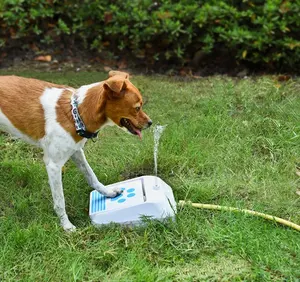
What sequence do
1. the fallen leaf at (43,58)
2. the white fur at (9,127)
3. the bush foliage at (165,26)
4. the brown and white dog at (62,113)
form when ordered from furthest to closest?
1. the fallen leaf at (43,58)
2. the bush foliage at (165,26)
3. the white fur at (9,127)
4. the brown and white dog at (62,113)

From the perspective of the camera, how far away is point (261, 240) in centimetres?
354

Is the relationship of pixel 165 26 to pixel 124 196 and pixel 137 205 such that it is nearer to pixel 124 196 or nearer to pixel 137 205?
pixel 124 196

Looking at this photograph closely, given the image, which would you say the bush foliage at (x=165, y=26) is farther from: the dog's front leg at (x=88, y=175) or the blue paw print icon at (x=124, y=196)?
the blue paw print icon at (x=124, y=196)

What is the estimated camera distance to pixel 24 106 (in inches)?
146

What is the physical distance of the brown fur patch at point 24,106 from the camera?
3697mm

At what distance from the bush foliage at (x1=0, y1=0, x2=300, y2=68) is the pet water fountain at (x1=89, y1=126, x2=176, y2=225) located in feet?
9.13

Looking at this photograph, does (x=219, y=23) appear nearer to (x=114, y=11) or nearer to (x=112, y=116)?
(x=114, y=11)

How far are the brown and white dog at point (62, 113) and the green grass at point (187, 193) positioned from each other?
13.2 inches

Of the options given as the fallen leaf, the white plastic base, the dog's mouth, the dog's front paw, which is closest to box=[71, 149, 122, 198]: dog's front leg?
the dog's front paw

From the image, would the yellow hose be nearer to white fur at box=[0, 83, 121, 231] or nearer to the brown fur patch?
white fur at box=[0, 83, 121, 231]

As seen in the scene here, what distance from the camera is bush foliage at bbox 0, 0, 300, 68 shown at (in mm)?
5949

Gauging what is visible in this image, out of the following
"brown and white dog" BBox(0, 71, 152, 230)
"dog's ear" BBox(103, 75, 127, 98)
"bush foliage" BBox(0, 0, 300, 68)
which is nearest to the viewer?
"dog's ear" BBox(103, 75, 127, 98)

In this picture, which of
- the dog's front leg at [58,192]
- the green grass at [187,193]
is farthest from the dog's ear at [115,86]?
the green grass at [187,193]

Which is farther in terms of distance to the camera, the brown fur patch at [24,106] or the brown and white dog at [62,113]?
the brown fur patch at [24,106]
